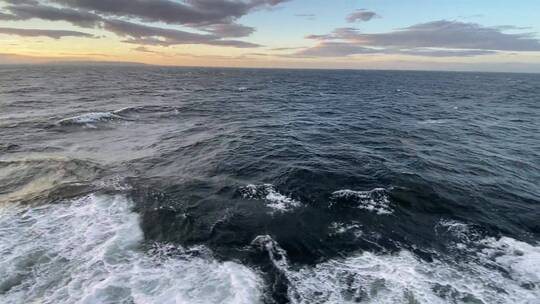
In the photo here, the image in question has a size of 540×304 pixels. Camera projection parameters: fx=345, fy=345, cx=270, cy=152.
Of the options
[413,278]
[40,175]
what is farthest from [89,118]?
[413,278]

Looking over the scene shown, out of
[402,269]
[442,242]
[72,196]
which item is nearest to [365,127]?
[442,242]

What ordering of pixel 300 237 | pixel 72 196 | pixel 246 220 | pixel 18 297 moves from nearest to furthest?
pixel 18 297, pixel 300 237, pixel 246 220, pixel 72 196

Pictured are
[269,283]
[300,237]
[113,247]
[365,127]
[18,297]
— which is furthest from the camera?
[365,127]

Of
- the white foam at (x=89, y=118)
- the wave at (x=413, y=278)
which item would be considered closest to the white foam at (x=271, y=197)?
the wave at (x=413, y=278)

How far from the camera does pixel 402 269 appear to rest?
15.1 m

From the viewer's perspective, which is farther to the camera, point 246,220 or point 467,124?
point 467,124

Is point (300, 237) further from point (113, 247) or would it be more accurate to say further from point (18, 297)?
point (18, 297)

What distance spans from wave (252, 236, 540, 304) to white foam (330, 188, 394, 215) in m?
4.38

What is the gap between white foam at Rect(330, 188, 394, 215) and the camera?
20.5m

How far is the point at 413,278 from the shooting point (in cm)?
1446

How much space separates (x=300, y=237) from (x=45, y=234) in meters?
12.9

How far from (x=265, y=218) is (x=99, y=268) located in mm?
8422

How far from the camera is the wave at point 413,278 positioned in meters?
13.4

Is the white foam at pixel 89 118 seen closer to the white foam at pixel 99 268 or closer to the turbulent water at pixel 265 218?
A: the turbulent water at pixel 265 218
